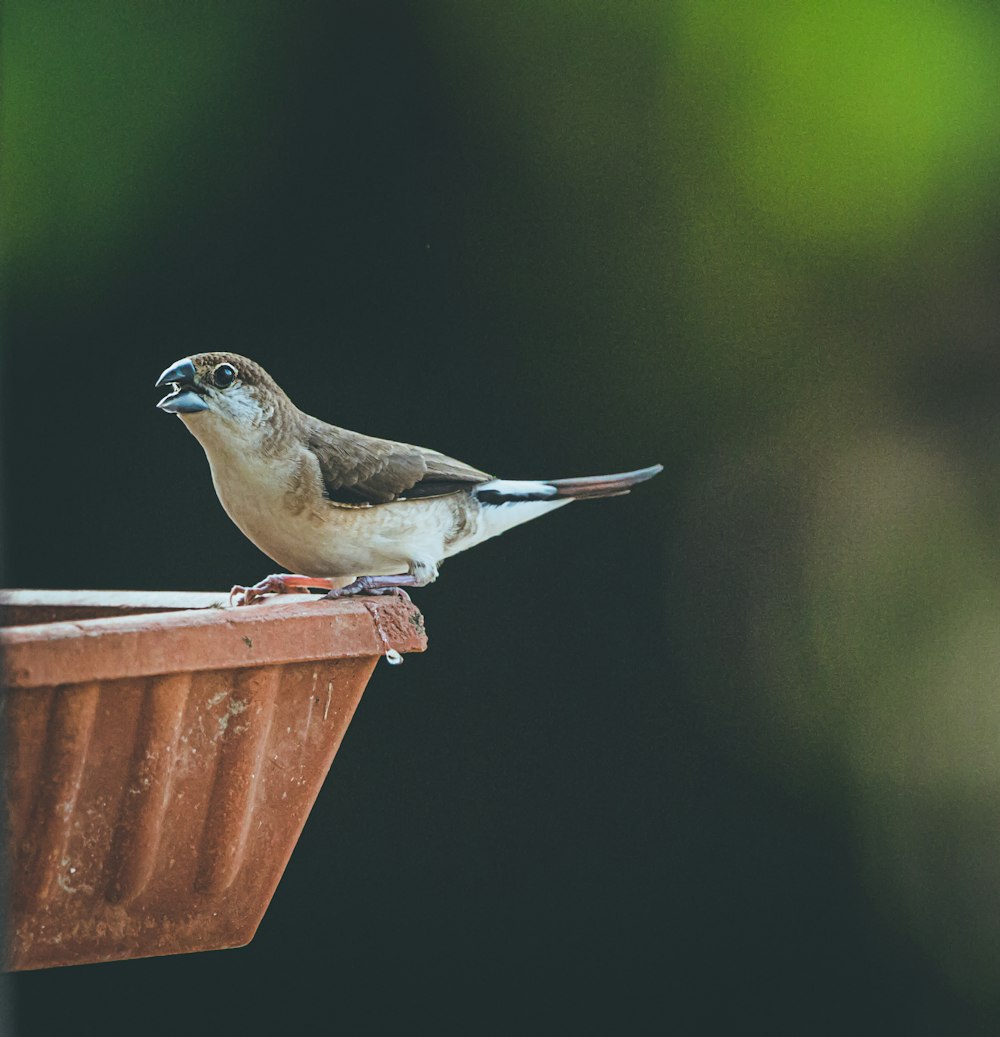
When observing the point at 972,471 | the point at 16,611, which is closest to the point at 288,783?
the point at 16,611

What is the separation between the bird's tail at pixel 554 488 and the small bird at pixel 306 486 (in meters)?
0.09

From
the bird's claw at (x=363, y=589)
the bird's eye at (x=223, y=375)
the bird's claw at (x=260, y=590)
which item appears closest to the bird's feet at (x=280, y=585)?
the bird's claw at (x=260, y=590)

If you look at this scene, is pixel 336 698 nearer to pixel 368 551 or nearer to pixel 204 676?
pixel 204 676

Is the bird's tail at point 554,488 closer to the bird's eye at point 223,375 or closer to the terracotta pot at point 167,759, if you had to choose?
the bird's eye at point 223,375

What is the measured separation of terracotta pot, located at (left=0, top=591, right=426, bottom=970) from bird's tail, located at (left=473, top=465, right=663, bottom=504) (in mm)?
576

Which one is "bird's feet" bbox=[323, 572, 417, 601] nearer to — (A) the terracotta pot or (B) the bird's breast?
(B) the bird's breast

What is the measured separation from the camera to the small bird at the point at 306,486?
161 centimetres

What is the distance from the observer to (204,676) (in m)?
1.15

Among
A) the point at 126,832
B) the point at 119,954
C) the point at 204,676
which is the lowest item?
the point at 119,954

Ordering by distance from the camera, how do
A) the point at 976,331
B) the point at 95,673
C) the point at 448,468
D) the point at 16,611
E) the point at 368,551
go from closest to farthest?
1. the point at 95,673
2. the point at 16,611
3. the point at 368,551
4. the point at 448,468
5. the point at 976,331

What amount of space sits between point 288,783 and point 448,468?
650mm

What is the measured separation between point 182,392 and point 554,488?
0.54 m

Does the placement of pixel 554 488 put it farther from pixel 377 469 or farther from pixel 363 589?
pixel 363 589

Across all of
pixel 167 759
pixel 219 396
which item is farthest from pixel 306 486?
pixel 167 759
